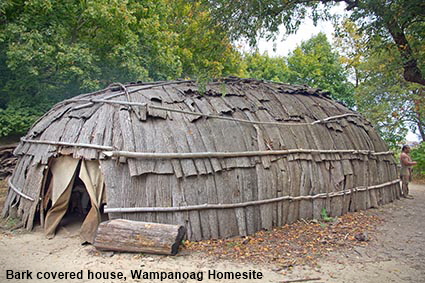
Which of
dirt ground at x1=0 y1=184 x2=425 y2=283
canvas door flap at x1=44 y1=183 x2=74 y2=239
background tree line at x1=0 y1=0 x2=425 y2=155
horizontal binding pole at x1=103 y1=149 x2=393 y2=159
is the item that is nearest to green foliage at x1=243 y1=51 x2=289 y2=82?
background tree line at x1=0 y1=0 x2=425 y2=155

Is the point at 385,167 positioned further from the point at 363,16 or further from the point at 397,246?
the point at 363,16

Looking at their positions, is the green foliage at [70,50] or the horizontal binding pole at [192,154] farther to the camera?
the green foliage at [70,50]

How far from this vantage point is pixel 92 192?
599 cm

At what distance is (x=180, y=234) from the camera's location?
5.41m

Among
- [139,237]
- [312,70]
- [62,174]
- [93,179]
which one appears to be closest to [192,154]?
[139,237]

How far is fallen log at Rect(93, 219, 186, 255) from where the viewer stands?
5.23m

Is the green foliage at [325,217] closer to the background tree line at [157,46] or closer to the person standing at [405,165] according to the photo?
the background tree line at [157,46]

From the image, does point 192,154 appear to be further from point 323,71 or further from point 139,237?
point 323,71

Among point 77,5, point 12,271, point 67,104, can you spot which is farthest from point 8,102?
point 12,271

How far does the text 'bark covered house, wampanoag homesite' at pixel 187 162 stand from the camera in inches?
235

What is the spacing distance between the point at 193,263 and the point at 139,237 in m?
0.99

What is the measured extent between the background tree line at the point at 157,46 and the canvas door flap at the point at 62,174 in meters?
3.09

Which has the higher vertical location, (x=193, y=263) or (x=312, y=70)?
(x=312, y=70)

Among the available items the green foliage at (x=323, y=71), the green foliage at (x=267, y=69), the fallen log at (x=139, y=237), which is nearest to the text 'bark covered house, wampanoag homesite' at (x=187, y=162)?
the fallen log at (x=139, y=237)
